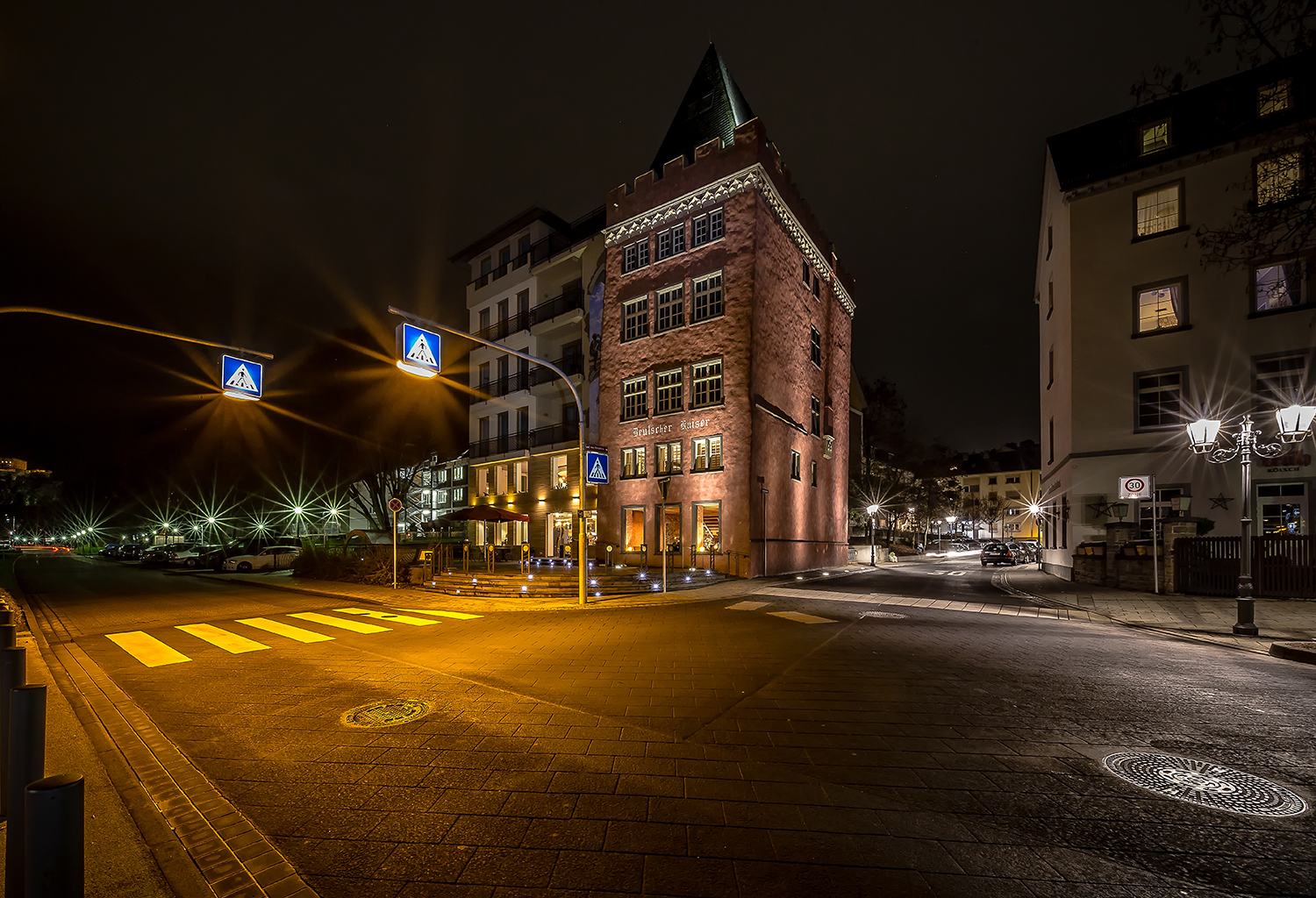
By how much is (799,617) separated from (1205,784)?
359 inches

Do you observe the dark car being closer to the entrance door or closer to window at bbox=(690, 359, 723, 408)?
the entrance door

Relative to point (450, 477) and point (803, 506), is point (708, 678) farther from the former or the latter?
point (450, 477)

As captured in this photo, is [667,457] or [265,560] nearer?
[667,457]

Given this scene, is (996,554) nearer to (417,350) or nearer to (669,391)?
(669,391)

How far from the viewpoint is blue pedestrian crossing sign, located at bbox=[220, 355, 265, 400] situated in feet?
39.1

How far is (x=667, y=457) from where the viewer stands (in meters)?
26.3

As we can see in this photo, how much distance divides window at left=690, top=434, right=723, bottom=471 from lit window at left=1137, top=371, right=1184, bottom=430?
15834mm

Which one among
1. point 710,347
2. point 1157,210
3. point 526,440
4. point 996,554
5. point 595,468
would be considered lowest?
point 996,554

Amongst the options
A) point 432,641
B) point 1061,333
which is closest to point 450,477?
point 432,641

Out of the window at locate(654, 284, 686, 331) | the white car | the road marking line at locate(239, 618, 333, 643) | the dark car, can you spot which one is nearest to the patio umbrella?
the road marking line at locate(239, 618, 333, 643)

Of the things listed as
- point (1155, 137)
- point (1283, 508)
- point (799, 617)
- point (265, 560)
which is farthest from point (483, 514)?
point (1155, 137)

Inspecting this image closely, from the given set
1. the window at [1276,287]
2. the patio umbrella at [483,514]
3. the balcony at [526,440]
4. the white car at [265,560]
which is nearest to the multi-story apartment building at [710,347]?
the balcony at [526,440]

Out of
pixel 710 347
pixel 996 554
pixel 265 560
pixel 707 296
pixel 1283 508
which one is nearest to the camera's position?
pixel 1283 508

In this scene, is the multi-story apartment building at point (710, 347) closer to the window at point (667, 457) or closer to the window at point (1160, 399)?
the window at point (667, 457)
